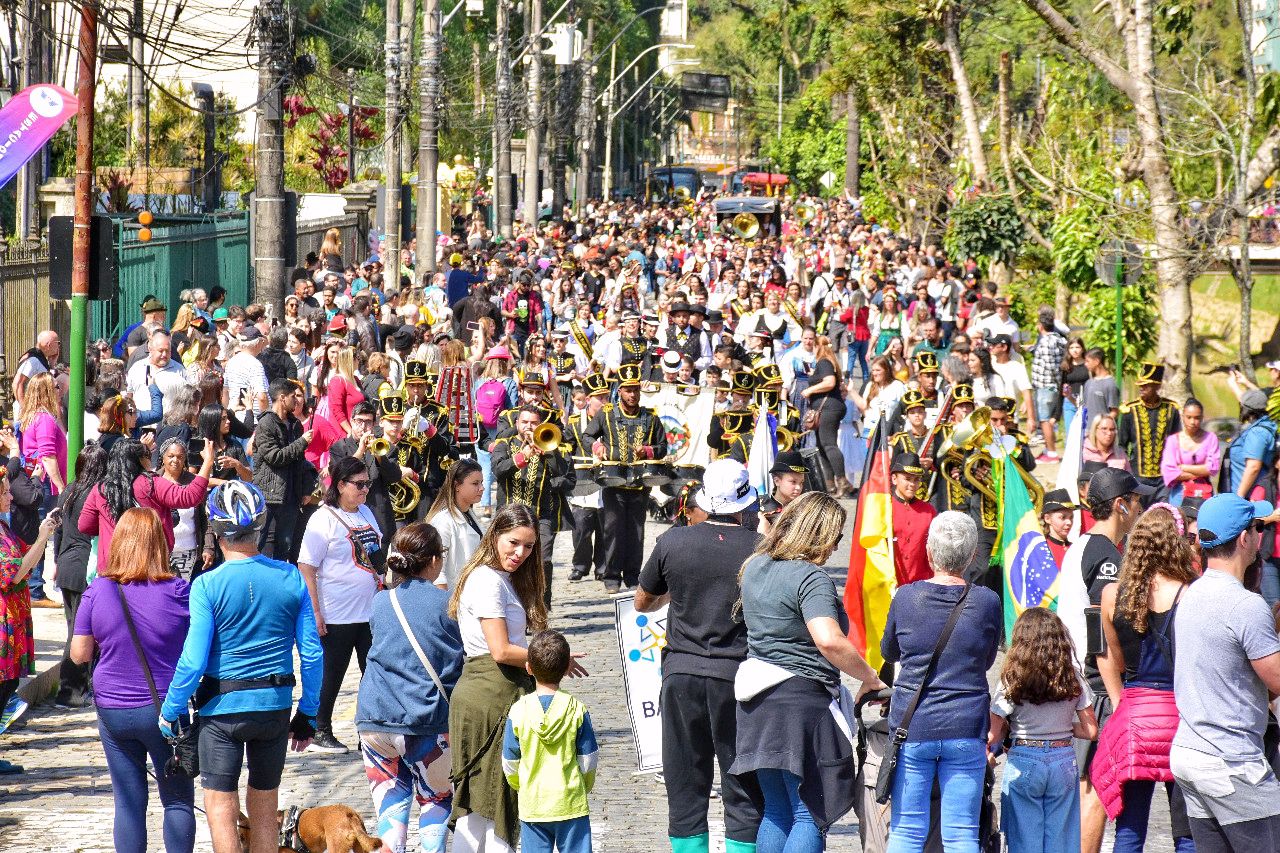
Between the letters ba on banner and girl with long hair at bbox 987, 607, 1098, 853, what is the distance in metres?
1.79

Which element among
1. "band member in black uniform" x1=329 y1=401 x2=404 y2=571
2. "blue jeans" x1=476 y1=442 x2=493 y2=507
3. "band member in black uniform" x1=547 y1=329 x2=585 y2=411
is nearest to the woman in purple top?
"band member in black uniform" x1=329 y1=401 x2=404 y2=571

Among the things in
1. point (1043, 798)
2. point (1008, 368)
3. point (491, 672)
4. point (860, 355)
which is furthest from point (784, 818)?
point (860, 355)

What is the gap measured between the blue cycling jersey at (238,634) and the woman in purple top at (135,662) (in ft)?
0.66

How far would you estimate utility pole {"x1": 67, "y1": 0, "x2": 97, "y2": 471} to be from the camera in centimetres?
1202

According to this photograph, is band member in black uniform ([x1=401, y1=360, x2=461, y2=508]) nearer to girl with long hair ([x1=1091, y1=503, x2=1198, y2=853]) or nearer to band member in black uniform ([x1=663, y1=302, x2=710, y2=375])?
girl with long hair ([x1=1091, y1=503, x2=1198, y2=853])

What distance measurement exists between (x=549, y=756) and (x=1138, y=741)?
6.72 feet

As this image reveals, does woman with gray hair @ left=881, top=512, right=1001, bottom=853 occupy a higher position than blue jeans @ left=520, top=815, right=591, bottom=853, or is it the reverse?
woman with gray hair @ left=881, top=512, right=1001, bottom=853

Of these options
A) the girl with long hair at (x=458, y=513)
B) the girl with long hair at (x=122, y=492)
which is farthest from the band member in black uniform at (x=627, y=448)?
the girl with long hair at (x=122, y=492)

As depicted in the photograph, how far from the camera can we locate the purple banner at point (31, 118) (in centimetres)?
1171

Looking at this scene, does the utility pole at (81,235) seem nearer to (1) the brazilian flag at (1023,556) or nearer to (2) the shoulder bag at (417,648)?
(2) the shoulder bag at (417,648)

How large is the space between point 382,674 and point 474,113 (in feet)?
165

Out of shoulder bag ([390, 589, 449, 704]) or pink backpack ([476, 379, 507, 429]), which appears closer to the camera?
shoulder bag ([390, 589, 449, 704])

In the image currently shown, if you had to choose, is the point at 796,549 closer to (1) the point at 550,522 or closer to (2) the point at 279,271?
(1) the point at 550,522

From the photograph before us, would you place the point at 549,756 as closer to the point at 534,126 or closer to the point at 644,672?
the point at 644,672
